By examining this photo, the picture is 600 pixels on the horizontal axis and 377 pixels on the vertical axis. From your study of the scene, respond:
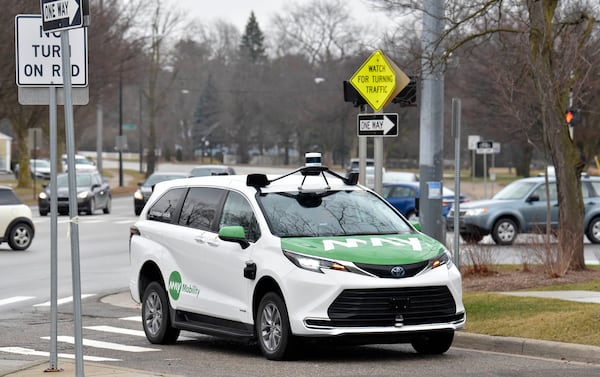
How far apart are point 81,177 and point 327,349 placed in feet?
113

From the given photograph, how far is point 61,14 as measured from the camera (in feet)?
30.7

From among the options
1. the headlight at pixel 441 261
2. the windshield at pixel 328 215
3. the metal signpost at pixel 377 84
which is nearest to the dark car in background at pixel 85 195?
the metal signpost at pixel 377 84

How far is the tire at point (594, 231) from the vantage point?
30906 millimetres

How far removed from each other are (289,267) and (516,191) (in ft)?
69.3

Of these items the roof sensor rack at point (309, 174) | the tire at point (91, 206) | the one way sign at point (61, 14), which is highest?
the one way sign at point (61, 14)

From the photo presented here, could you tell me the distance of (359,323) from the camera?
1111 centimetres

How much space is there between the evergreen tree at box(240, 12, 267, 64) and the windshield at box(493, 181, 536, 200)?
102528mm

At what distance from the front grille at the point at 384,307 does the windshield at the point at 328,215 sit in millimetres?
1011

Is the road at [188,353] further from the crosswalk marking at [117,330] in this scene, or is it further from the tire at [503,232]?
the tire at [503,232]

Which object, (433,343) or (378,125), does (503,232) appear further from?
(433,343)

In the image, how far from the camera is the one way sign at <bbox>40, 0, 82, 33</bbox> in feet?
30.1

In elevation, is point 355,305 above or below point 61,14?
below

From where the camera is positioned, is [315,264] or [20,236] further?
[20,236]

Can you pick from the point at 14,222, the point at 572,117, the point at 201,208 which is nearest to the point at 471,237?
the point at 572,117
